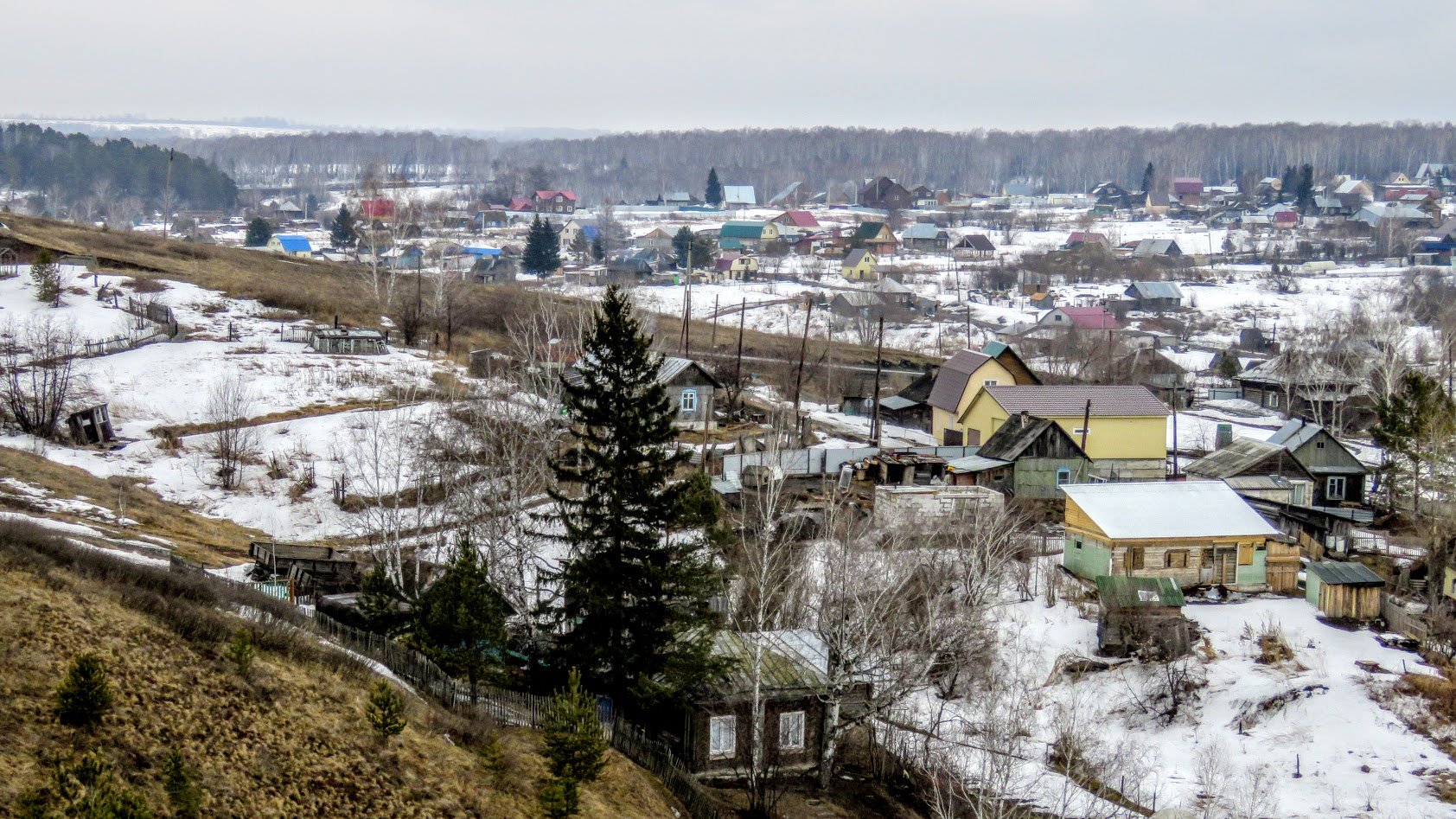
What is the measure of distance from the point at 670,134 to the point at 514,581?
162808 millimetres

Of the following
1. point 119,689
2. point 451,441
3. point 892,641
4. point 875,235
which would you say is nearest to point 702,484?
point 892,641

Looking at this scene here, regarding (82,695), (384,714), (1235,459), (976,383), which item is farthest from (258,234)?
(82,695)

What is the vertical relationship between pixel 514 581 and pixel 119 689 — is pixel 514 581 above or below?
below

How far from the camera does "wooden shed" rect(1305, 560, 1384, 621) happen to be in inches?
866

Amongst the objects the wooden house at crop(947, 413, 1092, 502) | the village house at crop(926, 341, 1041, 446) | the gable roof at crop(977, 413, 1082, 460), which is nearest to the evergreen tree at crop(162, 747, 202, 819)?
the wooden house at crop(947, 413, 1092, 502)

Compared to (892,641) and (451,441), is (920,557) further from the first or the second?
(451,441)

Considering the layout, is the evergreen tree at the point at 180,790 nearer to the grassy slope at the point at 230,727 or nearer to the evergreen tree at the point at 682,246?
the grassy slope at the point at 230,727

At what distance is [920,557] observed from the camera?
2147 centimetres

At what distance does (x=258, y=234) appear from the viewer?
232 ft

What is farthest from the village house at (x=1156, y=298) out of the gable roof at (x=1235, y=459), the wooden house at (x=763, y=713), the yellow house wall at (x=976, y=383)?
the wooden house at (x=763, y=713)

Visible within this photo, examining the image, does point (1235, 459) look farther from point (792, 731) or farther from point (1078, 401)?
point (792, 731)

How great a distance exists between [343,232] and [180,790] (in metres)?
67.9

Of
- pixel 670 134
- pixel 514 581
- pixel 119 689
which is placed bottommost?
pixel 514 581

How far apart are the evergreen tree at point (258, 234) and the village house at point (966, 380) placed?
1849 inches
